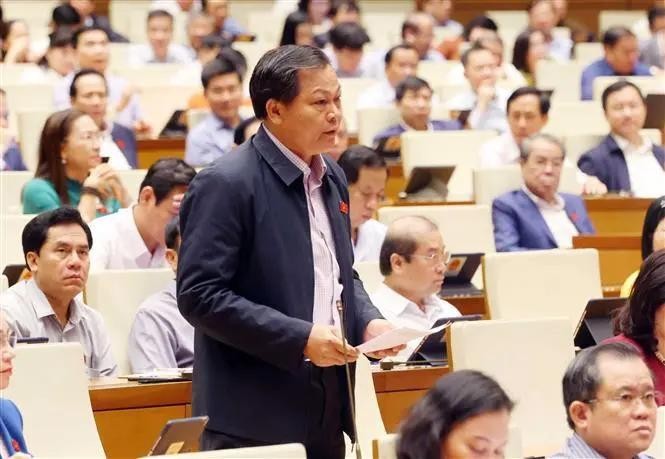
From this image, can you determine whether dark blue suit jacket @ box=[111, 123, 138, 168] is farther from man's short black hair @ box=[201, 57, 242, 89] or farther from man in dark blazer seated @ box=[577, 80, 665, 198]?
man in dark blazer seated @ box=[577, 80, 665, 198]

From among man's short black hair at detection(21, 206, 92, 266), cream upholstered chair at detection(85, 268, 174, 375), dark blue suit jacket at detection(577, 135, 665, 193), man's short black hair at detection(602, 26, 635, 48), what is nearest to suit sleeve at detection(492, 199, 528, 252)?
dark blue suit jacket at detection(577, 135, 665, 193)

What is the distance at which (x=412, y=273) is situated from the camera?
413cm

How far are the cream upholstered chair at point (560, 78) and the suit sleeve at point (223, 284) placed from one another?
6249mm

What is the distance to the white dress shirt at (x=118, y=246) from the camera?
4.54 meters

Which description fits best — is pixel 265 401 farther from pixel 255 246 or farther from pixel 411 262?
pixel 411 262

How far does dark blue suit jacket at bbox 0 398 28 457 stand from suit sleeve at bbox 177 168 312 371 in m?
0.48

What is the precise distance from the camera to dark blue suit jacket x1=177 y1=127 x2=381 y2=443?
2.36m

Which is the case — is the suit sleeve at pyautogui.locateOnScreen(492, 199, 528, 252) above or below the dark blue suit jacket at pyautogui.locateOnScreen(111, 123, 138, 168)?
below

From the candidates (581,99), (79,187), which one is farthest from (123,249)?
(581,99)

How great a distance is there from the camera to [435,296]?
423cm

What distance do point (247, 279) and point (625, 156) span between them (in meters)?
4.17

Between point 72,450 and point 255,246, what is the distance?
1054 millimetres

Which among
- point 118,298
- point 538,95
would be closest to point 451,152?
point 538,95

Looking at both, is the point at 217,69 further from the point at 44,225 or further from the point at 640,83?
the point at 44,225
